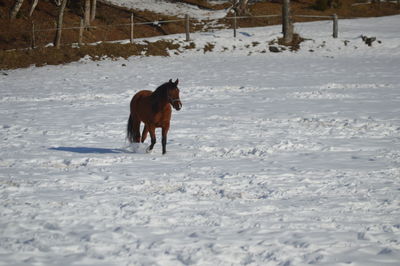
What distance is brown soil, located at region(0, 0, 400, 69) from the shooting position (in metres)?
24.6

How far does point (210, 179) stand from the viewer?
23.9 ft

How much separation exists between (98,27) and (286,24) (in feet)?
37.4

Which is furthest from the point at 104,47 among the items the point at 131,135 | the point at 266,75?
the point at 131,135

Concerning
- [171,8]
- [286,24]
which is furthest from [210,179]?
[171,8]

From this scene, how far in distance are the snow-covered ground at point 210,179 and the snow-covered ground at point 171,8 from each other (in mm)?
22804

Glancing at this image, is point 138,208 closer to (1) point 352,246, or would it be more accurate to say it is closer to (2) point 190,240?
(2) point 190,240

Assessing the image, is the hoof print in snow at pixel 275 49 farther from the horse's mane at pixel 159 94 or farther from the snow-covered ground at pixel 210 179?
the horse's mane at pixel 159 94

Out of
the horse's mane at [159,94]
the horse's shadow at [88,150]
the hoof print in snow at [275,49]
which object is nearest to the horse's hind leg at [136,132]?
the horse's shadow at [88,150]

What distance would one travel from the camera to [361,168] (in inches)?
305

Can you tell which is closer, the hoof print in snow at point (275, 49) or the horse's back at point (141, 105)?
the horse's back at point (141, 105)

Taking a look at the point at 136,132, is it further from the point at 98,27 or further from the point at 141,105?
the point at 98,27

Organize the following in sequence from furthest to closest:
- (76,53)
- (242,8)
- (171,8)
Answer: (171,8), (242,8), (76,53)

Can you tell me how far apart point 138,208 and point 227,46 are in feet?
74.7

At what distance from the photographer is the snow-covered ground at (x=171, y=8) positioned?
3903 centimetres
